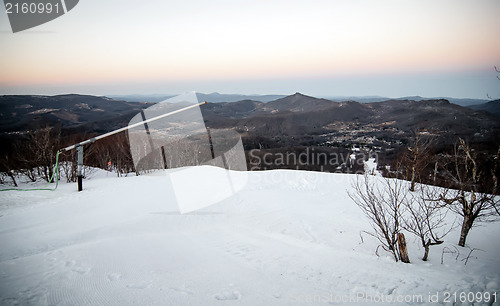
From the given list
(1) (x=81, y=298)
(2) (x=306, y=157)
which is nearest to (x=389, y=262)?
(1) (x=81, y=298)

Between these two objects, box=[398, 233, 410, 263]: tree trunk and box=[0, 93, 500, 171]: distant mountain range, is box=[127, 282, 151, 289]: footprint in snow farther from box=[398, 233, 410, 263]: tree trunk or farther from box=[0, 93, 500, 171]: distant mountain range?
box=[0, 93, 500, 171]: distant mountain range

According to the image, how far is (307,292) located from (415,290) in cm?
206

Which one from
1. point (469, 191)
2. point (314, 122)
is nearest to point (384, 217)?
point (469, 191)

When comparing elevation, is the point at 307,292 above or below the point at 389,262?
above

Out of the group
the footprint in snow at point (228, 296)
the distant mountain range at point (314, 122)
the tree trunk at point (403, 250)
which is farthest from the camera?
Answer: the distant mountain range at point (314, 122)

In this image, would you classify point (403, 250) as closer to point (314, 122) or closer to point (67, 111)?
point (67, 111)

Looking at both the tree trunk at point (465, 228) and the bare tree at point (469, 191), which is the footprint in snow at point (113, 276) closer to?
the bare tree at point (469, 191)

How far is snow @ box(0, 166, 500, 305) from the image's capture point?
3.63 metres

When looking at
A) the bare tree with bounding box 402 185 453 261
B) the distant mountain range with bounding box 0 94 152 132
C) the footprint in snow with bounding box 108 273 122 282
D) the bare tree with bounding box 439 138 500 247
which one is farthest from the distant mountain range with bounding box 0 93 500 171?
the footprint in snow with bounding box 108 273 122 282

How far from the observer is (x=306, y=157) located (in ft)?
234

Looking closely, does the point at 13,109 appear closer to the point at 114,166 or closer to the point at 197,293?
the point at 114,166

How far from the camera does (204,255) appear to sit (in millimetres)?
5215

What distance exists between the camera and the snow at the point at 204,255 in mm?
3635

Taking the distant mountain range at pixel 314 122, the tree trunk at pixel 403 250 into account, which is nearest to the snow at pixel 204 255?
the tree trunk at pixel 403 250
